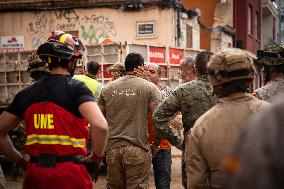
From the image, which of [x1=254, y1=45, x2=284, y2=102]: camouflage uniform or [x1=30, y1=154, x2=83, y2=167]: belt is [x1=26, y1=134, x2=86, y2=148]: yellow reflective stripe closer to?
[x1=30, y1=154, x2=83, y2=167]: belt

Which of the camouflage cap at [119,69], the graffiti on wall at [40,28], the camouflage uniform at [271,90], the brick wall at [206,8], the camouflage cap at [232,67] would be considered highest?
the brick wall at [206,8]

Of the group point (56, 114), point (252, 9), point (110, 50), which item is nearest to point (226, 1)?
point (252, 9)

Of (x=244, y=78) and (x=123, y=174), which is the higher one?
(x=244, y=78)

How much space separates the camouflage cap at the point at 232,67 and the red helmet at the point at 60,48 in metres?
1.25

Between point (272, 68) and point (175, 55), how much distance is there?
964 centimetres

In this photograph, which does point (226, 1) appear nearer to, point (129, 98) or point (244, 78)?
point (129, 98)

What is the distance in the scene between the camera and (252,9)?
121ft

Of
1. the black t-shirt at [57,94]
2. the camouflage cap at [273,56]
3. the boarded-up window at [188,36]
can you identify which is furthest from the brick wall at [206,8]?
the black t-shirt at [57,94]

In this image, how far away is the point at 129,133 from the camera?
629 centimetres

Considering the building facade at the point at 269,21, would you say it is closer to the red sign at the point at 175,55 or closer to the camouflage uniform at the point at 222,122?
the red sign at the point at 175,55

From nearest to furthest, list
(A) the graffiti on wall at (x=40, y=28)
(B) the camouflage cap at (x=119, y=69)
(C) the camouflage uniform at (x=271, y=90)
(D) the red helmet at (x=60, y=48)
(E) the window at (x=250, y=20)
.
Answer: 1. (D) the red helmet at (x=60, y=48)
2. (C) the camouflage uniform at (x=271, y=90)
3. (B) the camouflage cap at (x=119, y=69)
4. (A) the graffiti on wall at (x=40, y=28)
5. (E) the window at (x=250, y=20)

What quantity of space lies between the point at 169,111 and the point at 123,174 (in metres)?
1.14

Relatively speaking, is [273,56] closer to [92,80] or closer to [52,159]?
[52,159]

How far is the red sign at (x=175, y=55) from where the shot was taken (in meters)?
14.9
